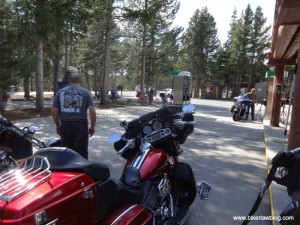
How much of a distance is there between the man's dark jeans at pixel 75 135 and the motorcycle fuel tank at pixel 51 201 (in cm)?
319

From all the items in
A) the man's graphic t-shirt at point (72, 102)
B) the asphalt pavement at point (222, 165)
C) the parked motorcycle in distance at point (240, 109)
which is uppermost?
the man's graphic t-shirt at point (72, 102)

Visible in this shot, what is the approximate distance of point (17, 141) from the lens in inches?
201

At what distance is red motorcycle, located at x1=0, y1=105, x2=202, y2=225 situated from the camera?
179 cm

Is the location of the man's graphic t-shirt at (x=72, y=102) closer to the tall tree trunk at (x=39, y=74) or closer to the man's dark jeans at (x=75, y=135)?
the man's dark jeans at (x=75, y=135)

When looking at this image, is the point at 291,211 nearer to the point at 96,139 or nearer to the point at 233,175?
the point at 233,175

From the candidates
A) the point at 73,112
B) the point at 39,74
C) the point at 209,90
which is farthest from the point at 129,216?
the point at 209,90

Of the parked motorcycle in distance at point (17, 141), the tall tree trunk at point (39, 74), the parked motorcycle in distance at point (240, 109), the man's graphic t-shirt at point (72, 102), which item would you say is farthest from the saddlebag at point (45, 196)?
the parked motorcycle in distance at point (240, 109)

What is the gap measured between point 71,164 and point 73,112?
3.10 meters

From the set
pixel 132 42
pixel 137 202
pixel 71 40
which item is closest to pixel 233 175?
pixel 137 202

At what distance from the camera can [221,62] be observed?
5869 centimetres

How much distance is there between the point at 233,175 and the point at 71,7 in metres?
12.0

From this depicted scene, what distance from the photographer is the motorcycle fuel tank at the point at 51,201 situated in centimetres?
169

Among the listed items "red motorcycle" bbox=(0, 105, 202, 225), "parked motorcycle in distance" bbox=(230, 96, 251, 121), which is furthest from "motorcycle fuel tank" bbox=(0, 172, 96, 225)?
"parked motorcycle in distance" bbox=(230, 96, 251, 121)

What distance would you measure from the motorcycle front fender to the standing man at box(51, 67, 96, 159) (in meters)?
2.76
